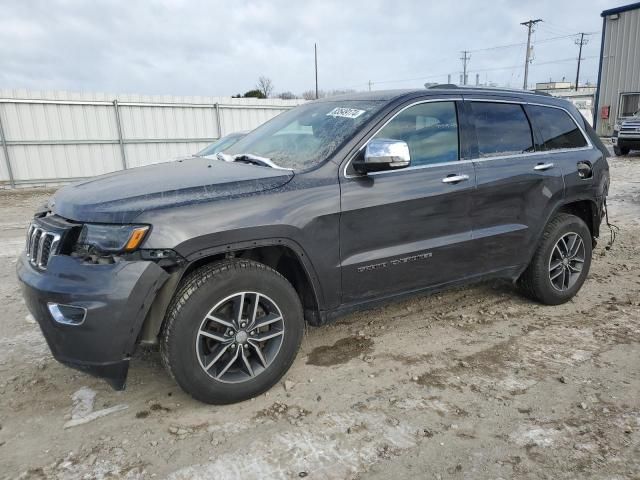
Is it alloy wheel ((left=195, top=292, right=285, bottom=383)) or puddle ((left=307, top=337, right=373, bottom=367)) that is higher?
alloy wheel ((left=195, top=292, right=285, bottom=383))

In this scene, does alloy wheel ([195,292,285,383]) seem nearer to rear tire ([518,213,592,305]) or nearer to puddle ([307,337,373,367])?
puddle ([307,337,373,367])

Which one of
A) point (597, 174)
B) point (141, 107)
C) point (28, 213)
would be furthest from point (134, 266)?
point (141, 107)

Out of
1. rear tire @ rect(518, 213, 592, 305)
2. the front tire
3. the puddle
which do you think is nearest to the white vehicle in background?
rear tire @ rect(518, 213, 592, 305)

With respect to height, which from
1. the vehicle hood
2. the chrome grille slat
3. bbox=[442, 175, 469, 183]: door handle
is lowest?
the chrome grille slat

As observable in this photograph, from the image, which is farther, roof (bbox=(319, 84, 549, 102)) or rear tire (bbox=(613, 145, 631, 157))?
rear tire (bbox=(613, 145, 631, 157))

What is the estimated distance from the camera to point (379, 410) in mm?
2830

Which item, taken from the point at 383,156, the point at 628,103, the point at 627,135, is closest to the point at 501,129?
the point at 383,156

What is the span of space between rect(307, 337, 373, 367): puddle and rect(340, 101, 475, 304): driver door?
49 centimetres

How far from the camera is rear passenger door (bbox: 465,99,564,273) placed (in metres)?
3.75

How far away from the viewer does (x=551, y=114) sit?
435 cm

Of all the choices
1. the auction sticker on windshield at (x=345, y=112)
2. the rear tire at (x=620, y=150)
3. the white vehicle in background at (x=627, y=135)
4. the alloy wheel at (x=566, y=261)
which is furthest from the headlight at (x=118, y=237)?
the rear tire at (x=620, y=150)

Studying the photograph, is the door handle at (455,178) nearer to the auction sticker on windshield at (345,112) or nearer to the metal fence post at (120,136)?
the auction sticker on windshield at (345,112)

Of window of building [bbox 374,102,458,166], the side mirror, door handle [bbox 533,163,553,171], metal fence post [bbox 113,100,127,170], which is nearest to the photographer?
the side mirror

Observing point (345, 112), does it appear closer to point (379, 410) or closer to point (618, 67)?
point (379, 410)
